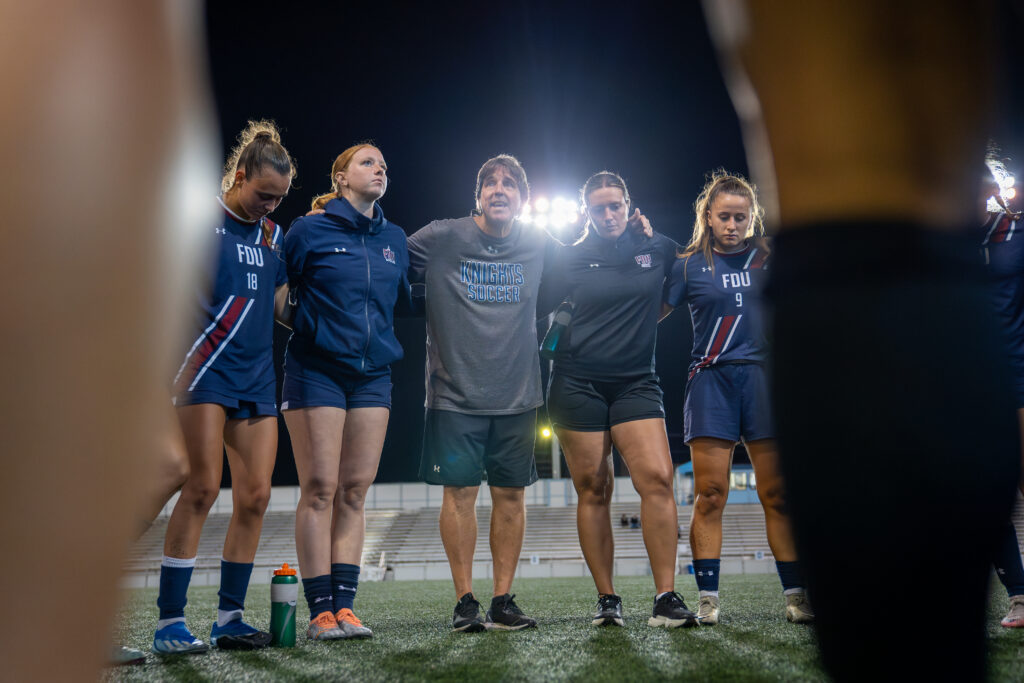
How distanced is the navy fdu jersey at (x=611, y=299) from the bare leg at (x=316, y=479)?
120 centimetres

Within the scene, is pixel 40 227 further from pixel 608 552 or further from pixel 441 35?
pixel 441 35

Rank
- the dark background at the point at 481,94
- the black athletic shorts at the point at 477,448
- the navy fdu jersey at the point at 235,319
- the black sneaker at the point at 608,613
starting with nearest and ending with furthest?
the navy fdu jersey at the point at 235,319, the black sneaker at the point at 608,613, the black athletic shorts at the point at 477,448, the dark background at the point at 481,94

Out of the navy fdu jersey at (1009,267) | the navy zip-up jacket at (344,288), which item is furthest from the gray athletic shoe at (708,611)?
the navy zip-up jacket at (344,288)

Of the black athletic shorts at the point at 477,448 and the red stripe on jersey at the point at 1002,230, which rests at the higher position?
the red stripe on jersey at the point at 1002,230

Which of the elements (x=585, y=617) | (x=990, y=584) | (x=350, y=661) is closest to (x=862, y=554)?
(x=990, y=584)

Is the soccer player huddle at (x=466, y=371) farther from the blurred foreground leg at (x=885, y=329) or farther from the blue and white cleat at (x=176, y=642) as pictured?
the blurred foreground leg at (x=885, y=329)

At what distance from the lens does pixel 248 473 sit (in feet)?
10.5

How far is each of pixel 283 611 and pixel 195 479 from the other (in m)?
0.60

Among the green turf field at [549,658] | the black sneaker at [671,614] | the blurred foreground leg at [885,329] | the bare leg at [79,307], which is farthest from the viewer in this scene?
the black sneaker at [671,614]

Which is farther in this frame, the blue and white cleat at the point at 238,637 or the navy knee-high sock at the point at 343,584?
Answer: the navy knee-high sock at the point at 343,584

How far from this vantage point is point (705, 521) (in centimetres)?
399

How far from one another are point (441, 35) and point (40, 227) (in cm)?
1312

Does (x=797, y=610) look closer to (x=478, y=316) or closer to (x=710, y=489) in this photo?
(x=710, y=489)

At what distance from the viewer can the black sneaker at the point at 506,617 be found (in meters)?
3.50
